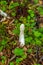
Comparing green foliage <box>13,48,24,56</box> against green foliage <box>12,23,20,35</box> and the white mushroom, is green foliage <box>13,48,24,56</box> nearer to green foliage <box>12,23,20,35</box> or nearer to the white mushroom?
the white mushroom

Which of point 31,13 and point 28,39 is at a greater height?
point 31,13

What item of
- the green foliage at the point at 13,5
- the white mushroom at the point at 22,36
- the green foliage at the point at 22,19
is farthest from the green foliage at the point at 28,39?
the green foliage at the point at 13,5

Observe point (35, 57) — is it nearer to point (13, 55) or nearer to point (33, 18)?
point (13, 55)

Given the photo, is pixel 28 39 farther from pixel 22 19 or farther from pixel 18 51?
pixel 22 19

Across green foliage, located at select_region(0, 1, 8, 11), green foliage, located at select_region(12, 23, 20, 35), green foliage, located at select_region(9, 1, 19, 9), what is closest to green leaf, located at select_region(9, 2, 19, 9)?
green foliage, located at select_region(9, 1, 19, 9)

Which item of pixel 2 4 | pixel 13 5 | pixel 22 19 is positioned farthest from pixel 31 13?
pixel 2 4

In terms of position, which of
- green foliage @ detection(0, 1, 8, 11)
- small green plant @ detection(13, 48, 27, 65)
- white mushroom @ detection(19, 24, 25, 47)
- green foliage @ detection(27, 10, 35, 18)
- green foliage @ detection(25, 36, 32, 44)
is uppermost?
green foliage @ detection(0, 1, 8, 11)

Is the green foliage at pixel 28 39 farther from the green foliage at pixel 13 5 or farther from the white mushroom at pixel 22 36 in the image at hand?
the green foliage at pixel 13 5

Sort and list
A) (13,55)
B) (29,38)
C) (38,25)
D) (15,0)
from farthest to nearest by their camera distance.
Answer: (15,0) < (38,25) < (29,38) < (13,55)

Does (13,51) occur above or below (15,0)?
below

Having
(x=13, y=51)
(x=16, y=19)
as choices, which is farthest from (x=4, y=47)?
(x=16, y=19)

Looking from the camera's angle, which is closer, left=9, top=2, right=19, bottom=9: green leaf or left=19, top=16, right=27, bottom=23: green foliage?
left=19, top=16, right=27, bottom=23: green foliage
